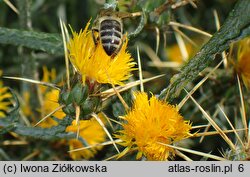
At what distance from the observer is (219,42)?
1556 millimetres

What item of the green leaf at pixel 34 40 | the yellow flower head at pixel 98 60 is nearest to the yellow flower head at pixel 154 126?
the yellow flower head at pixel 98 60

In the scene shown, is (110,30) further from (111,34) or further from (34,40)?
(34,40)

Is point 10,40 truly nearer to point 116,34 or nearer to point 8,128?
point 8,128

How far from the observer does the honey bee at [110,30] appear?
1.54m

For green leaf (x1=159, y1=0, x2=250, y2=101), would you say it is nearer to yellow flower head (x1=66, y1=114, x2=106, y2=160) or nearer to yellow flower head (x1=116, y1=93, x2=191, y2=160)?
yellow flower head (x1=116, y1=93, x2=191, y2=160)

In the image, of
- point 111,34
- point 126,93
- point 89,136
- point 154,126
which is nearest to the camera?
point 154,126

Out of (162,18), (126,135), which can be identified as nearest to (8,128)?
(126,135)

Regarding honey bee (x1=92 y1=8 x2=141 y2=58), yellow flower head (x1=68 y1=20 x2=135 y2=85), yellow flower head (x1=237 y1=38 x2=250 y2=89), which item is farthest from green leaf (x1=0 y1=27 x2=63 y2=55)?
yellow flower head (x1=237 y1=38 x2=250 y2=89)

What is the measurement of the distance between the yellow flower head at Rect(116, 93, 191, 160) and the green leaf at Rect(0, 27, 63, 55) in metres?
0.51

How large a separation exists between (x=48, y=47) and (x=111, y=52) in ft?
1.46

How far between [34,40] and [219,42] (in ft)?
2.32

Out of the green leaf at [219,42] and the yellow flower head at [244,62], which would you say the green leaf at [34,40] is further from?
the yellow flower head at [244,62]

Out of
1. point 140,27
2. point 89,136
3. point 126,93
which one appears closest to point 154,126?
point 126,93

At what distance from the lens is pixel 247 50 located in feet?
6.48
